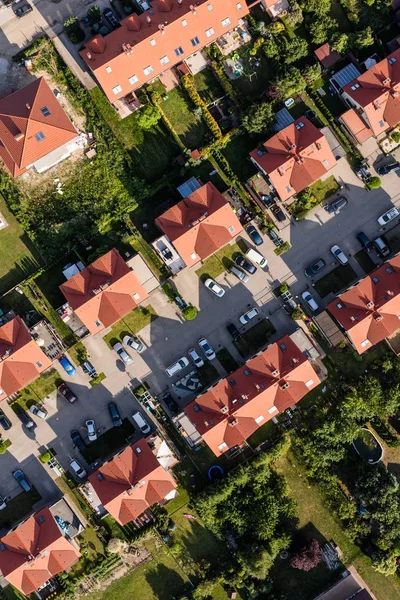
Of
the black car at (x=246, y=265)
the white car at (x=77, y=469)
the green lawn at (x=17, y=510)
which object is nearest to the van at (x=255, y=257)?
the black car at (x=246, y=265)

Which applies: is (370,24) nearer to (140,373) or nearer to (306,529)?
(140,373)

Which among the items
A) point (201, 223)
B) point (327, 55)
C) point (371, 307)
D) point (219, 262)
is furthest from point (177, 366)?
point (327, 55)

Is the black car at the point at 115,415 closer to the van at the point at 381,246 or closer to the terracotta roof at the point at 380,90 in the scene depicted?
the van at the point at 381,246

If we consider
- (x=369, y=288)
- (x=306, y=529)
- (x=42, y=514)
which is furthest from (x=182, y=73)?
(x=306, y=529)

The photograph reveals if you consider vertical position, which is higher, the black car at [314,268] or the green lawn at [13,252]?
the green lawn at [13,252]

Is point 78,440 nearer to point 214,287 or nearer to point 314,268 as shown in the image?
point 214,287

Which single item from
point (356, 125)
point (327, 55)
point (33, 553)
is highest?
point (327, 55)
